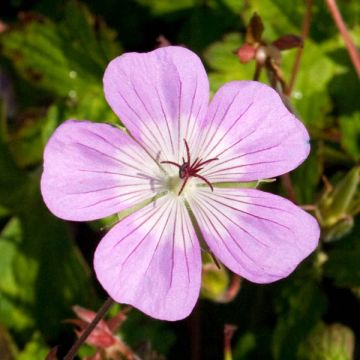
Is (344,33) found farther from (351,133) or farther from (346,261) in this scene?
(346,261)

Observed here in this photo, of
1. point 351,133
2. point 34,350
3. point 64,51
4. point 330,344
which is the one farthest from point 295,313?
point 64,51

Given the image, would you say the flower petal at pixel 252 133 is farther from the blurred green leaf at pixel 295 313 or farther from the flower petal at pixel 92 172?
the blurred green leaf at pixel 295 313

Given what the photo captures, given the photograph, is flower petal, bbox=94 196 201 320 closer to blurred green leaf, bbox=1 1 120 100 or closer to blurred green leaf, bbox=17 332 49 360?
blurred green leaf, bbox=17 332 49 360

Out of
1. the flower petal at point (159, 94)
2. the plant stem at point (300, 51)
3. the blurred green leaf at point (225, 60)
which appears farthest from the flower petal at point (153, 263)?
the blurred green leaf at point (225, 60)

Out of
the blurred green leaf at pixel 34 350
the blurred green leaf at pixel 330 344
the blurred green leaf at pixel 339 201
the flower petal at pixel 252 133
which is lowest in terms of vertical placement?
the blurred green leaf at pixel 330 344

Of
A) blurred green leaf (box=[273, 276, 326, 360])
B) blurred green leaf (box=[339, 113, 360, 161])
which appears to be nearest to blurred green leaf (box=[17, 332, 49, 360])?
blurred green leaf (box=[273, 276, 326, 360])

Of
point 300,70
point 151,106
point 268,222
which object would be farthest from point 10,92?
point 268,222

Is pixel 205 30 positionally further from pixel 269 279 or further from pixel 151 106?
pixel 269 279
